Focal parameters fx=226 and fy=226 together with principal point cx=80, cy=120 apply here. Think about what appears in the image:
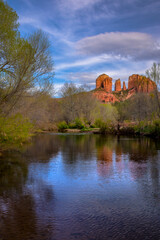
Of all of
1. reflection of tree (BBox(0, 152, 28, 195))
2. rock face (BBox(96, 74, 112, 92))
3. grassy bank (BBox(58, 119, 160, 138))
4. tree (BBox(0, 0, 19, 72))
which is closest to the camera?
reflection of tree (BBox(0, 152, 28, 195))

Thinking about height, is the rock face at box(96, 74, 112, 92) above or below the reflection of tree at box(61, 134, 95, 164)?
above

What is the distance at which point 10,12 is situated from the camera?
11.5 meters

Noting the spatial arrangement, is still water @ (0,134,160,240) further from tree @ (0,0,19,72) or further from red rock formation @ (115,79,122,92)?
red rock formation @ (115,79,122,92)

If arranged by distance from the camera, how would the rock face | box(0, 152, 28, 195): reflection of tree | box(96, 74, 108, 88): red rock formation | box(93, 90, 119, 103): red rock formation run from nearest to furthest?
box(0, 152, 28, 195): reflection of tree < box(93, 90, 119, 103): red rock formation < the rock face < box(96, 74, 108, 88): red rock formation

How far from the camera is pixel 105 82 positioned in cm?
16350

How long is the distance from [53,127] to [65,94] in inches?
563

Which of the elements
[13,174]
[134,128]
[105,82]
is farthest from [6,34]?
[105,82]

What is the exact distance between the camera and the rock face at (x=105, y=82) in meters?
164

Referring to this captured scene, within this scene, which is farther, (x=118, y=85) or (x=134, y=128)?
(x=118, y=85)

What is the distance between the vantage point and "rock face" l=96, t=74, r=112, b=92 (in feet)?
536

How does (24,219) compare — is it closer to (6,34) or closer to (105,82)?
(6,34)

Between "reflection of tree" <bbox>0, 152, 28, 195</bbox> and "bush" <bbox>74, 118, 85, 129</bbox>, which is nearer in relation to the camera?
"reflection of tree" <bbox>0, 152, 28, 195</bbox>

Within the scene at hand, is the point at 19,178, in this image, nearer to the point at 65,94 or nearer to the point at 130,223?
the point at 130,223

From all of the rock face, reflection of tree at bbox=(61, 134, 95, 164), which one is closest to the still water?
reflection of tree at bbox=(61, 134, 95, 164)
